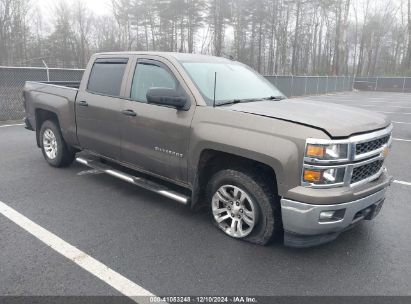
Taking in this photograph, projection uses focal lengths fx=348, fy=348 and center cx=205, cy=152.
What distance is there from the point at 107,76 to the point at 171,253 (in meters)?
2.71

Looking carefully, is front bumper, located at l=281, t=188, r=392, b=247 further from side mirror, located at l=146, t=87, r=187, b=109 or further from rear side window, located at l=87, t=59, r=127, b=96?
rear side window, located at l=87, t=59, r=127, b=96

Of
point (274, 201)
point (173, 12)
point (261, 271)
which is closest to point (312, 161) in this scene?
point (274, 201)

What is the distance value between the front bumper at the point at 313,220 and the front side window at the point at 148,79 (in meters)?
1.90

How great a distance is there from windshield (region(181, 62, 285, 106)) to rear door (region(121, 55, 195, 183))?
21 centimetres

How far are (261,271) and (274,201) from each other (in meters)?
0.66

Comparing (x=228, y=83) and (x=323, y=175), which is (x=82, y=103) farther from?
(x=323, y=175)

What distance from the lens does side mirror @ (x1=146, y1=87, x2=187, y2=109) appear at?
365 cm

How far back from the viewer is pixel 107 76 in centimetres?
485

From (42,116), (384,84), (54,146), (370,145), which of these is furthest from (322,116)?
(384,84)

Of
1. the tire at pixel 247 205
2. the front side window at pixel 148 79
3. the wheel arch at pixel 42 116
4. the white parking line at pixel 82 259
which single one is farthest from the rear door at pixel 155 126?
the wheel arch at pixel 42 116

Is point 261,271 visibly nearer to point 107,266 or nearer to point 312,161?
point 312,161

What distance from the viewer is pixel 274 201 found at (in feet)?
11.1

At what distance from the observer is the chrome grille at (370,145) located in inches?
123

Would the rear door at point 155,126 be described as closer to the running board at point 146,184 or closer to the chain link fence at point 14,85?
the running board at point 146,184
